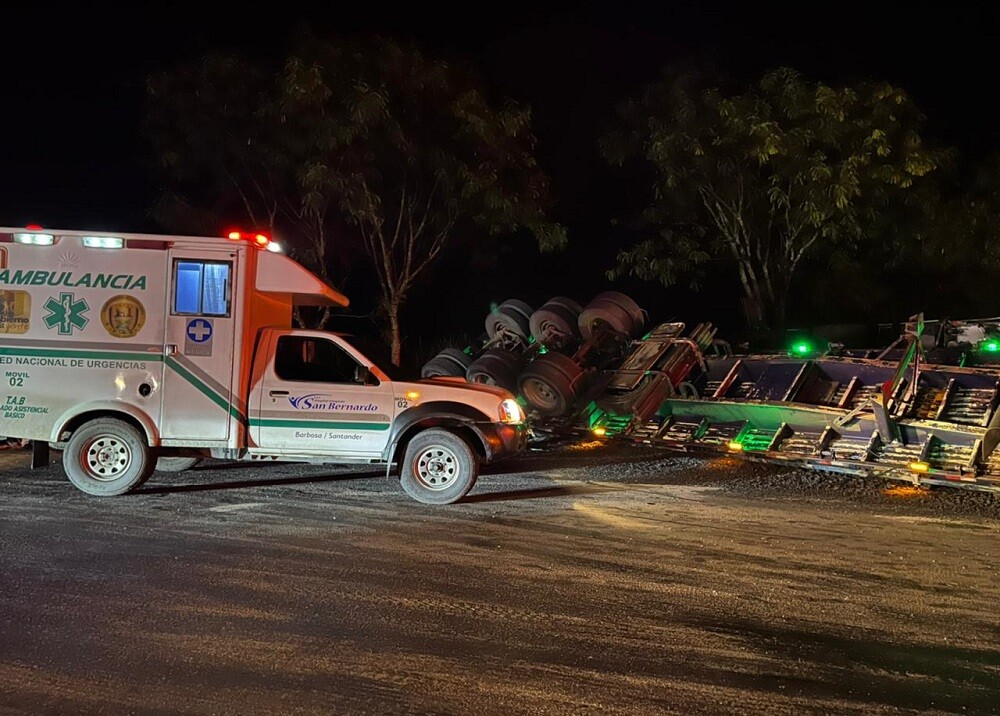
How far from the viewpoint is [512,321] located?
17.2 meters

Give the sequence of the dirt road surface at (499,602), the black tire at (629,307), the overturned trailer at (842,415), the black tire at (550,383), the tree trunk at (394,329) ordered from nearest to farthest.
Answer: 1. the dirt road surface at (499,602)
2. the overturned trailer at (842,415)
3. the black tire at (550,383)
4. the black tire at (629,307)
5. the tree trunk at (394,329)

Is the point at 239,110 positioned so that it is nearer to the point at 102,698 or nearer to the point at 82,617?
the point at 82,617

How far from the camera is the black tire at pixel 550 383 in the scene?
13742 mm

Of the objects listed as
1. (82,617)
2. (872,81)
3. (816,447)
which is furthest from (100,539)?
(872,81)

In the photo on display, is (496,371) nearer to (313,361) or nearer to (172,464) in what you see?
(172,464)

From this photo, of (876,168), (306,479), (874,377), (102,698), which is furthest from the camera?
(876,168)

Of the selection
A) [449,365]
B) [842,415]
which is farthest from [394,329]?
[842,415]

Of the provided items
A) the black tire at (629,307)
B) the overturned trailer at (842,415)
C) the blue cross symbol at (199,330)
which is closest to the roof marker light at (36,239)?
the blue cross symbol at (199,330)

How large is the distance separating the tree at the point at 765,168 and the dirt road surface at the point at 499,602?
30.3 feet

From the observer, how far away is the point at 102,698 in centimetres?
412

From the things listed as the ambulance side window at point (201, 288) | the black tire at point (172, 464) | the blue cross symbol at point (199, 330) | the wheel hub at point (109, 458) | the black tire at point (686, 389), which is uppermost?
the ambulance side window at point (201, 288)

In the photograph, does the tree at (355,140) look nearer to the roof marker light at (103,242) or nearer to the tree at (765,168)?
the tree at (765,168)

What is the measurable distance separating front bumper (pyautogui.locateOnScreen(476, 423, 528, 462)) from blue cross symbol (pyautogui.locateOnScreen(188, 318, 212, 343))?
2979 millimetres

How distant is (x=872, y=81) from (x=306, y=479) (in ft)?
45.8
